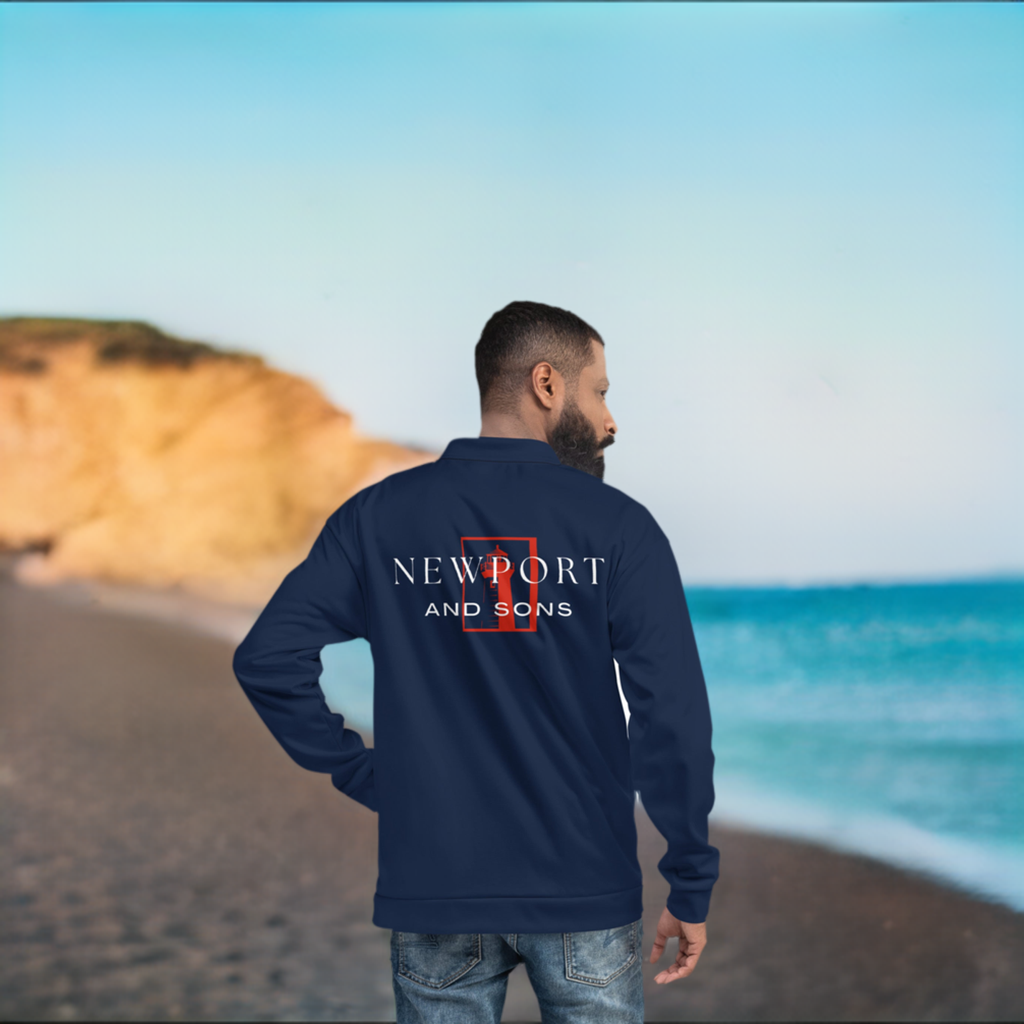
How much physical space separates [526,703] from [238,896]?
191 cm

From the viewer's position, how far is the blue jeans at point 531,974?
39.0 inches

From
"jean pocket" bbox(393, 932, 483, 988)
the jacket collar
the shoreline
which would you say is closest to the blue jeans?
"jean pocket" bbox(393, 932, 483, 988)

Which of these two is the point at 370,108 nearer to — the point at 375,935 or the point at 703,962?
the point at 375,935

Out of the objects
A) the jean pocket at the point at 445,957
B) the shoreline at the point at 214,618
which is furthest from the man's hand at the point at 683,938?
the shoreline at the point at 214,618

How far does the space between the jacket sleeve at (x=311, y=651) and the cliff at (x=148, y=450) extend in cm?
175

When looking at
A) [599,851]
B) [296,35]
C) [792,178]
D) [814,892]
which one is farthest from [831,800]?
[296,35]

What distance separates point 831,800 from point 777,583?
2.35ft

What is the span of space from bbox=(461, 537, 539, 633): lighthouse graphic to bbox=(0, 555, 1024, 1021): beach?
176cm

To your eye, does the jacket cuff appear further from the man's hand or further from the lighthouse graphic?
the lighthouse graphic

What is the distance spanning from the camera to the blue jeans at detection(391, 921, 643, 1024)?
0.99 meters

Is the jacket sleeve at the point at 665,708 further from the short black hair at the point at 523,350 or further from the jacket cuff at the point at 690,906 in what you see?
the short black hair at the point at 523,350

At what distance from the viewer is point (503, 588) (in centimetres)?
99

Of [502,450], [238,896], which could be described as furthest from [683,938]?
[238,896]

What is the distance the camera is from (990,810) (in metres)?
2.81
